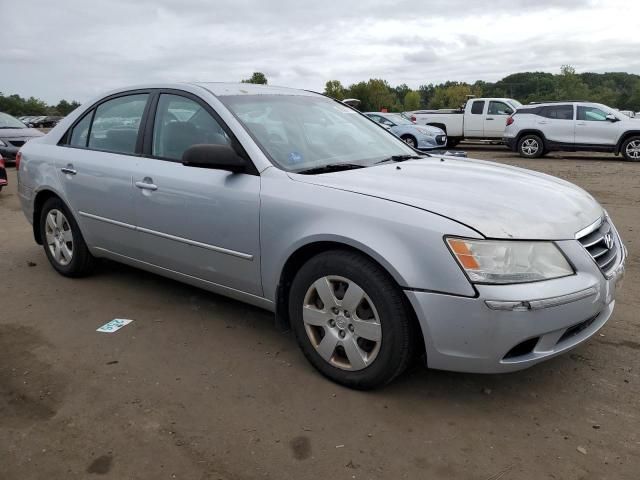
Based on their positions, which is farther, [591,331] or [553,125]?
[553,125]

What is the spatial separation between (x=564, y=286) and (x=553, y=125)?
14.4 metres

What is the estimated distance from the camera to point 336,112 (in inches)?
163

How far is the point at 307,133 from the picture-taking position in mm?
3633

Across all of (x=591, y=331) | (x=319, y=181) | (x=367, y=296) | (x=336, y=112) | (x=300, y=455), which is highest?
(x=336, y=112)

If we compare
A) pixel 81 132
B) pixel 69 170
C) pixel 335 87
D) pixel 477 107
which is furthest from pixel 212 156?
pixel 335 87

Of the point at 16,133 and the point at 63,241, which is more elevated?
the point at 16,133

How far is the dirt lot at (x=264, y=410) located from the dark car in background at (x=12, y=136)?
1091 cm

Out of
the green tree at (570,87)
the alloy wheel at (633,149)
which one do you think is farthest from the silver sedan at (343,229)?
the green tree at (570,87)

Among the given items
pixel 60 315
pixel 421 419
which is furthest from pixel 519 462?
pixel 60 315

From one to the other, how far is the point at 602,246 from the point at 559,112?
551 inches

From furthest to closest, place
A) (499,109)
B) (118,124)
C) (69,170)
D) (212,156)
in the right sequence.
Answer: (499,109)
(69,170)
(118,124)
(212,156)

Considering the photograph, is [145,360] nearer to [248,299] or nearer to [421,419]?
[248,299]

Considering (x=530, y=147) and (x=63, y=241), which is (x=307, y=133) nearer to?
(x=63, y=241)

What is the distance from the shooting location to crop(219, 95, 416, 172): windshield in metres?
3.38
